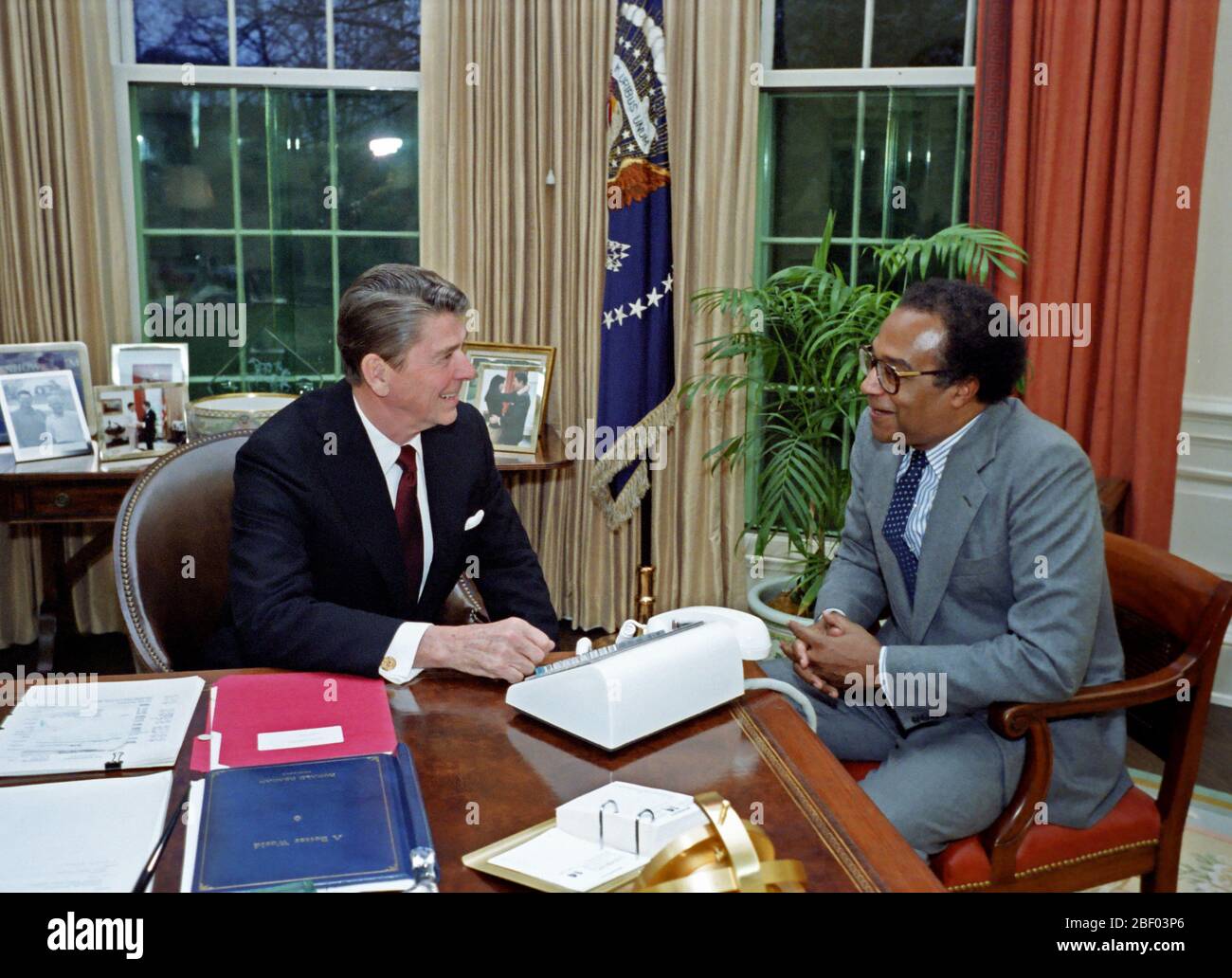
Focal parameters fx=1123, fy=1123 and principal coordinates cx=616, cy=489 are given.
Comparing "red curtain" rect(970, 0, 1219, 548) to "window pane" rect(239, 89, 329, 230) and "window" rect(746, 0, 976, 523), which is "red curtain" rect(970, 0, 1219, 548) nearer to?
"window" rect(746, 0, 976, 523)

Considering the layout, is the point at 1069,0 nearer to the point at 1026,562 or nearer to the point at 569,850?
the point at 1026,562

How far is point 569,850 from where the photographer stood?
1112mm

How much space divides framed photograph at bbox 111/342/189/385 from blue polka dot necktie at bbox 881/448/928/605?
102 inches

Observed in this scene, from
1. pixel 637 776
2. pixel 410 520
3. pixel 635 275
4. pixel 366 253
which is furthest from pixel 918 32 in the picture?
pixel 637 776

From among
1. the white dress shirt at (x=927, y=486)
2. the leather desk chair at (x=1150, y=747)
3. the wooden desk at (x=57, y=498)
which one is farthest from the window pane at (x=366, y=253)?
the leather desk chair at (x=1150, y=747)

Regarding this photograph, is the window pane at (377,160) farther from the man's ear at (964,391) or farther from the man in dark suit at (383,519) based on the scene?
the man's ear at (964,391)

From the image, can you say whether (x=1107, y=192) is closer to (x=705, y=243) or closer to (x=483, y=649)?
(x=705, y=243)

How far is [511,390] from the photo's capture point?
3.78 metres

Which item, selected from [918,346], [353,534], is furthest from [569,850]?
[918,346]

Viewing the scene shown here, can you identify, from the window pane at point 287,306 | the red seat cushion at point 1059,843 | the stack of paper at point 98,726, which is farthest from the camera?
the window pane at point 287,306

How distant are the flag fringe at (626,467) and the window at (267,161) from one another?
1.10 m

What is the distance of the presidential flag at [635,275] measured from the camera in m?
3.68

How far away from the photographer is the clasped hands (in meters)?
1.89

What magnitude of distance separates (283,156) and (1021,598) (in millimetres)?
3211
